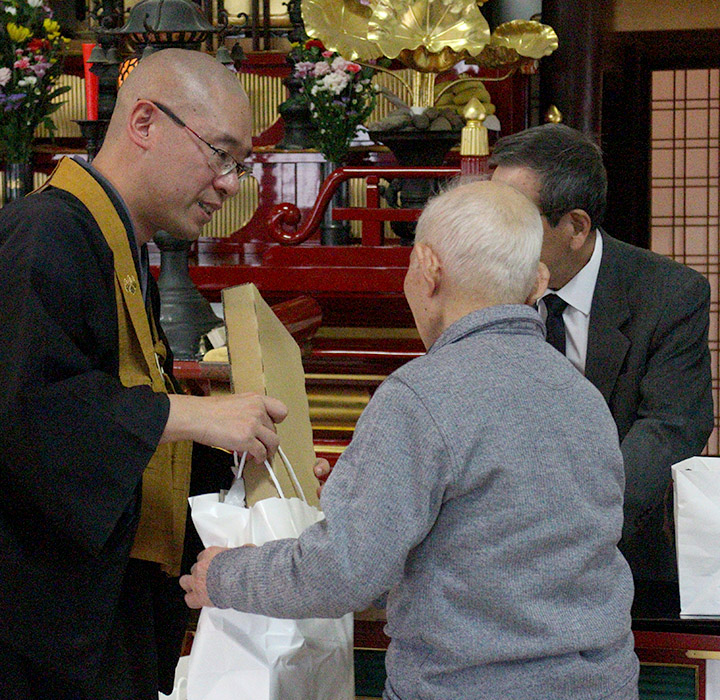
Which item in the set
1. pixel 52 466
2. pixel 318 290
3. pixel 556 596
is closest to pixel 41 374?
pixel 52 466

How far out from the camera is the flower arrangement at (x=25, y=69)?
420cm

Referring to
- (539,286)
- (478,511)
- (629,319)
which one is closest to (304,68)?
(629,319)

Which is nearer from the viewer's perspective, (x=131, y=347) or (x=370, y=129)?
(x=131, y=347)

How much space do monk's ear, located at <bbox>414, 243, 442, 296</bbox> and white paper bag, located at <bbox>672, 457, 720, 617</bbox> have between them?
23.8 inches

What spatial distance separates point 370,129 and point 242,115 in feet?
6.96

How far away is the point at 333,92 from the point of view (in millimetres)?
4156

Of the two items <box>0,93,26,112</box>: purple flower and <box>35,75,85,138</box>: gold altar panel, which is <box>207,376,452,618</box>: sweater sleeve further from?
<box>35,75,85,138</box>: gold altar panel

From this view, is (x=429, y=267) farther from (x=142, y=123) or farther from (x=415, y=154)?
(x=415, y=154)

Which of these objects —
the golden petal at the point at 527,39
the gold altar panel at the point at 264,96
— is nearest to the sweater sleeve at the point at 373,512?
the golden petal at the point at 527,39

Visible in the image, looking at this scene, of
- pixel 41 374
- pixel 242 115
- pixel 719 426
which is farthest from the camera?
pixel 719 426

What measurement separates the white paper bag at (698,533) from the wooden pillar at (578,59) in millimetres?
3968

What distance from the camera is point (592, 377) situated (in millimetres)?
1913

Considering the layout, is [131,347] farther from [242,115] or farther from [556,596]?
[556,596]

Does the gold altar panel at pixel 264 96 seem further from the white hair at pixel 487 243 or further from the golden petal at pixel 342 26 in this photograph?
the white hair at pixel 487 243
